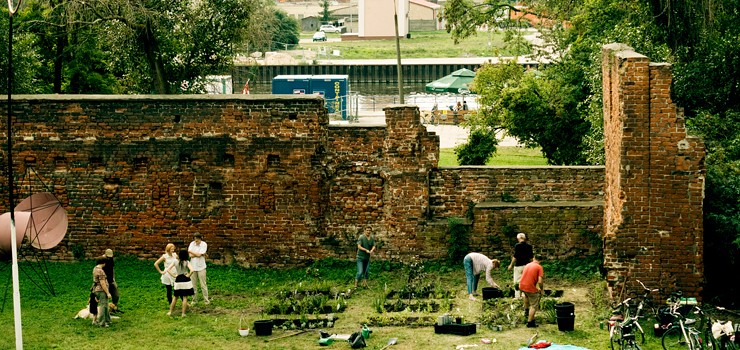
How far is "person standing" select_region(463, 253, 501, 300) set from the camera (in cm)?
2039

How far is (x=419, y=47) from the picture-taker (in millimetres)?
105875

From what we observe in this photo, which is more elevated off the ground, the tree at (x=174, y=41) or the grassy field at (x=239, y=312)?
the tree at (x=174, y=41)

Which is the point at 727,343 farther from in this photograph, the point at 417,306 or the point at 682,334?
the point at 417,306

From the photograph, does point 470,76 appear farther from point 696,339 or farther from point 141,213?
point 696,339

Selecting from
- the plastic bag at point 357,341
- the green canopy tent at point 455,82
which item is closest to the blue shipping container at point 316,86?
the green canopy tent at point 455,82

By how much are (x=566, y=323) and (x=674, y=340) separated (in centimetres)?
167

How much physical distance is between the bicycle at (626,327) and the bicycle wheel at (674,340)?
13.4 inches

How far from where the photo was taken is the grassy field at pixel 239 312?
58.5ft

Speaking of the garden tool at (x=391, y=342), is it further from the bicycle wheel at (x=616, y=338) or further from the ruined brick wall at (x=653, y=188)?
the ruined brick wall at (x=653, y=188)

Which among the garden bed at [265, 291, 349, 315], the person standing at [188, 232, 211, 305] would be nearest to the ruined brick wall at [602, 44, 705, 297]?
the garden bed at [265, 291, 349, 315]

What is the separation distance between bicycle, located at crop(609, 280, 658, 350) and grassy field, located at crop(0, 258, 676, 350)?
0.25 meters

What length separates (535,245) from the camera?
22.1 metres

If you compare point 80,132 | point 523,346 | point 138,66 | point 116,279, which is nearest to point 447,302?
point 523,346

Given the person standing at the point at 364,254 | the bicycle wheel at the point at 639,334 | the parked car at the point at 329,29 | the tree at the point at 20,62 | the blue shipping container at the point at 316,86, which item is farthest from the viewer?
the parked car at the point at 329,29
